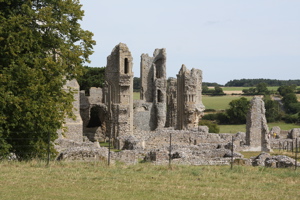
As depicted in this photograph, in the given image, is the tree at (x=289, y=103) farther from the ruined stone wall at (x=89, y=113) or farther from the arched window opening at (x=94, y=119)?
the ruined stone wall at (x=89, y=113)

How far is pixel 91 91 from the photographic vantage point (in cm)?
6053

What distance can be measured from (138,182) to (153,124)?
4405cm

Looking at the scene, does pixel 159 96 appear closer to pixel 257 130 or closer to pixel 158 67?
pixel 158 67

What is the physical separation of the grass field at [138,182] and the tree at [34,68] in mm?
2264

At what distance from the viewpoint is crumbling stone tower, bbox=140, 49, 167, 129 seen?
60.0 meters

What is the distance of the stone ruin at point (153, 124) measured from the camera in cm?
2427

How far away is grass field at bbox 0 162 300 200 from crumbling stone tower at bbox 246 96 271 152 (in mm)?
19666

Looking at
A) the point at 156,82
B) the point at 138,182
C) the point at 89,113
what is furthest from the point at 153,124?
the point at 138,182

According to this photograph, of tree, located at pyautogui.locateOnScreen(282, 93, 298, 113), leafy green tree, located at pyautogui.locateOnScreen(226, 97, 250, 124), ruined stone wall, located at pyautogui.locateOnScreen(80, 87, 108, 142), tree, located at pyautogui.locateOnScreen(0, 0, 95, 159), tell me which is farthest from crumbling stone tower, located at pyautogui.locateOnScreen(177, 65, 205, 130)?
tree, located at pyautogui.locateOnScreen(282, 93, 298, 113)

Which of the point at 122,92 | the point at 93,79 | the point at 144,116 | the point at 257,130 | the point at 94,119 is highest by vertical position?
the point at 93,79

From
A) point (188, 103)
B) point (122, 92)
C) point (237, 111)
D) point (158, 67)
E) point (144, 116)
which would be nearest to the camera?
point (122, 92)

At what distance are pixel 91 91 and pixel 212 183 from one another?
1776 inches

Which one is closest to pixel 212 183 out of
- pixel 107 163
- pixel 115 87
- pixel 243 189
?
pixel 243 189

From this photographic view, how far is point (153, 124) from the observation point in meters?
60.1
